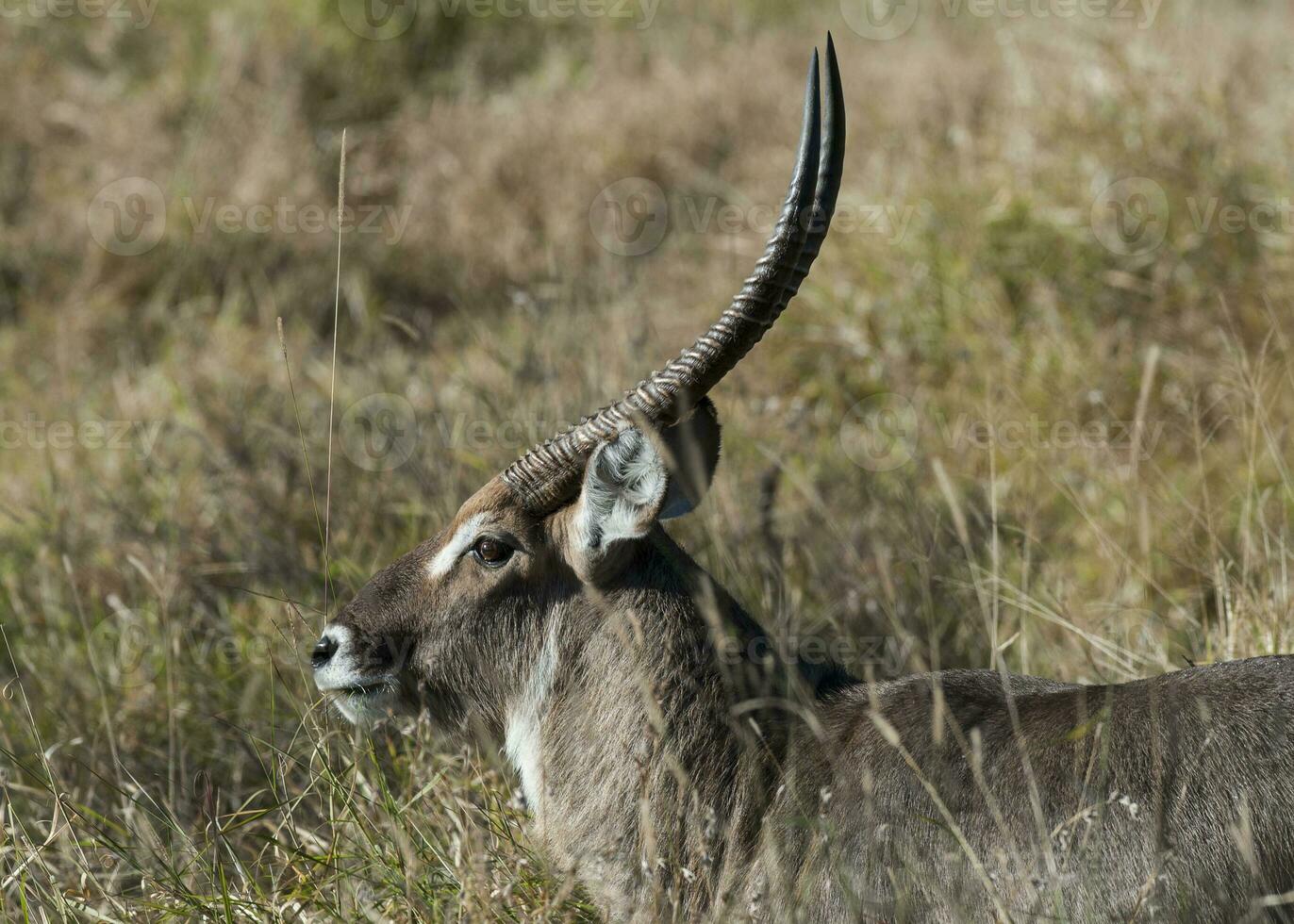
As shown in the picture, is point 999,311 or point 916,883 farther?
point 999,311

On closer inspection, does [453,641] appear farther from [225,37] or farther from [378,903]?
[225,37]

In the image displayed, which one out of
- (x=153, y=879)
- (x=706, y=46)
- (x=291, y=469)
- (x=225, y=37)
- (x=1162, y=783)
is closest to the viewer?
(x=1162, y=783)

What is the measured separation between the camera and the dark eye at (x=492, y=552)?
354 centimetres

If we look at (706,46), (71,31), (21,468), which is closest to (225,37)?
(71,31)

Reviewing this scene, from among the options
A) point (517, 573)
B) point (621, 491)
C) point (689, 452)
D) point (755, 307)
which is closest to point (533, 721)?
point (517, 573)

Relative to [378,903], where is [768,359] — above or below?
above

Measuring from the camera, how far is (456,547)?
3582 mm

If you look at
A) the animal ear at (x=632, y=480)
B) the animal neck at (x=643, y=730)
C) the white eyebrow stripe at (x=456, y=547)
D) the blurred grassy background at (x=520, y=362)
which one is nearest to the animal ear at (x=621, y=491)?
the animal ear at (x=632, y=480)

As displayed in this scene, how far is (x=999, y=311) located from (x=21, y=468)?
4.82 meters

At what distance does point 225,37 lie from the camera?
10562 mm

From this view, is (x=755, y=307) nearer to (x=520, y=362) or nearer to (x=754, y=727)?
(x=754, y=727)

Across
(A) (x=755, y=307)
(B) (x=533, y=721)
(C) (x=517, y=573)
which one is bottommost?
(B) (x=533, y=721)

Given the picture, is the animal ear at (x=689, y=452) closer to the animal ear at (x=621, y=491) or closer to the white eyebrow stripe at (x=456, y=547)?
the animal ear at (x=621, y=491)

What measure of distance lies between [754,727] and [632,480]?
65cm
